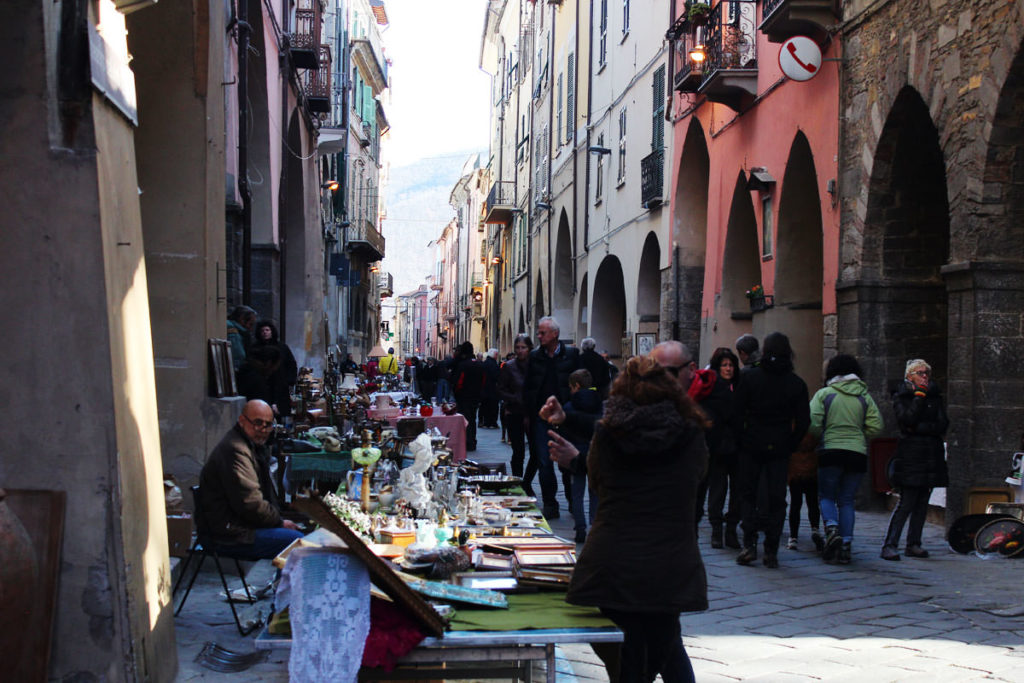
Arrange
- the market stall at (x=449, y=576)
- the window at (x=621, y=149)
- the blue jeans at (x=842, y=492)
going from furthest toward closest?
the window at (x=621, y=149) < the blue jeans at (x=842, y=492) < the market stall at (x=449, y=576)

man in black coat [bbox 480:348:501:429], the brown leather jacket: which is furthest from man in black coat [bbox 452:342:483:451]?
the brown leather jacket

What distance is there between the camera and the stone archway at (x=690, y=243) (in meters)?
19.2

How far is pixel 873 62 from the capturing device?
1176 cm

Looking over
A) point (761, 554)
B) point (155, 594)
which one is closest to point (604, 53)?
point (761, 554)

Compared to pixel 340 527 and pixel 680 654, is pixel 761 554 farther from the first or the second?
pixel 340 527

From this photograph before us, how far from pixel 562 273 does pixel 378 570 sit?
27391 mm

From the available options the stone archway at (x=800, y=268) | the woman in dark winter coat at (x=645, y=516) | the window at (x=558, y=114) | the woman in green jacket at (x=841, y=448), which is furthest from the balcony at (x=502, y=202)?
the woman in dark winter coat at (x=645, y=516)

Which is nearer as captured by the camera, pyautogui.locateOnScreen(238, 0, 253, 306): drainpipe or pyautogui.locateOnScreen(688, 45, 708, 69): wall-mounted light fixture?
pyautogui.locateOnScreen(238, 0, 253, 306): drainpipe

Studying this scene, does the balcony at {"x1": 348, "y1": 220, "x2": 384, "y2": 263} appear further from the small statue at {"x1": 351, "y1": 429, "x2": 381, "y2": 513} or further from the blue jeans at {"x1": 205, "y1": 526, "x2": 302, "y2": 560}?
the blue jeans at {"x1": 205, "y1": 526, "x2": 302, "y2": 560}

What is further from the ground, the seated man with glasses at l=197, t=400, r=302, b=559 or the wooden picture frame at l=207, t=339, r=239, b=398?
the wooden picture frame at l=207, t=339, r=239, b=398

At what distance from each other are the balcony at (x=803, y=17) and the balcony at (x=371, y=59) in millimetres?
25272

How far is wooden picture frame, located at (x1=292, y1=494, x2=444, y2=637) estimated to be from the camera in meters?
3.96

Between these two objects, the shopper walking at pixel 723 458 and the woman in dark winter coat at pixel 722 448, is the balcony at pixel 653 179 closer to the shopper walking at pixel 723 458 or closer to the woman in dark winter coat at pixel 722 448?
the shopper walking at pixel 723 458

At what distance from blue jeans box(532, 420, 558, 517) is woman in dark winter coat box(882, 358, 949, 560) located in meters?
2.96
